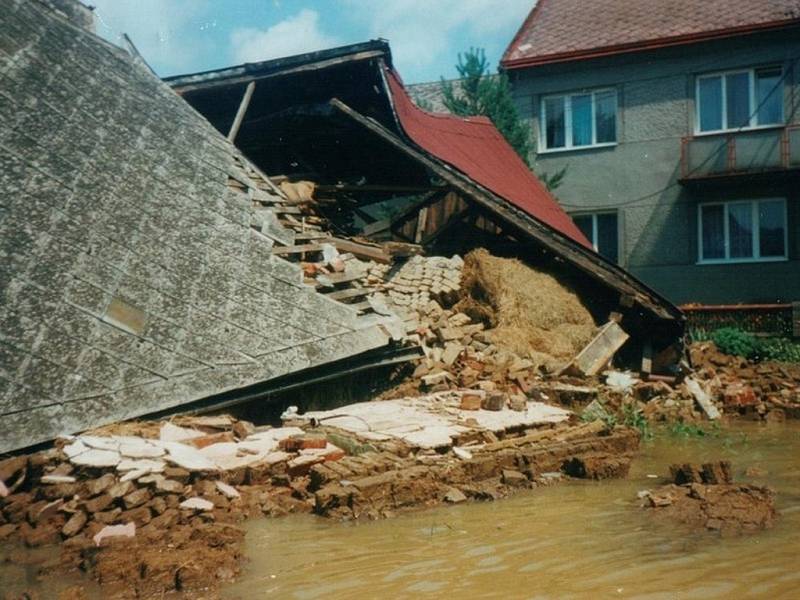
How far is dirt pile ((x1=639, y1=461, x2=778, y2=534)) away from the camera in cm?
527

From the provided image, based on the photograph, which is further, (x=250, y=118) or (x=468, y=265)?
(x=250, y=118)

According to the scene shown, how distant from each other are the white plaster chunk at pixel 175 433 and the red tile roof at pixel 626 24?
1660 cm

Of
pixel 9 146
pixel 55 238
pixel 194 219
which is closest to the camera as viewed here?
pixel 55 238

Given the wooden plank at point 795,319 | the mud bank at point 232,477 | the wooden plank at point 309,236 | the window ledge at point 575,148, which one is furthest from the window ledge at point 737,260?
the mud bank at point 232,477

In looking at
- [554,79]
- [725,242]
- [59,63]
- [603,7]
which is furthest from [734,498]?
[603,7]

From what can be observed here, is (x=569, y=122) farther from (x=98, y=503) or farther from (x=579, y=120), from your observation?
(x=98, y=503)

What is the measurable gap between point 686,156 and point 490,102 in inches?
207

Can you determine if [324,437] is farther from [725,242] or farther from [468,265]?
[725,242]

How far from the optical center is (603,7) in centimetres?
2156

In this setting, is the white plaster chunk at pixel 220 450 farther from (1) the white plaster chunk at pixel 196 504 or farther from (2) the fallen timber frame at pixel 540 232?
(2) the fallen timber frame at pixel 540 232

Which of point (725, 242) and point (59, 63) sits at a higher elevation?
point (59, 63)

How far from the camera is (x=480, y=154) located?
15898 mm

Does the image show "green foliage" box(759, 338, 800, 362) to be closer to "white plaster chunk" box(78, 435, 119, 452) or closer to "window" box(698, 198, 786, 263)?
"window" box(698, 198, 786, 263)

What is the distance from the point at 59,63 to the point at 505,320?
7.14 m
